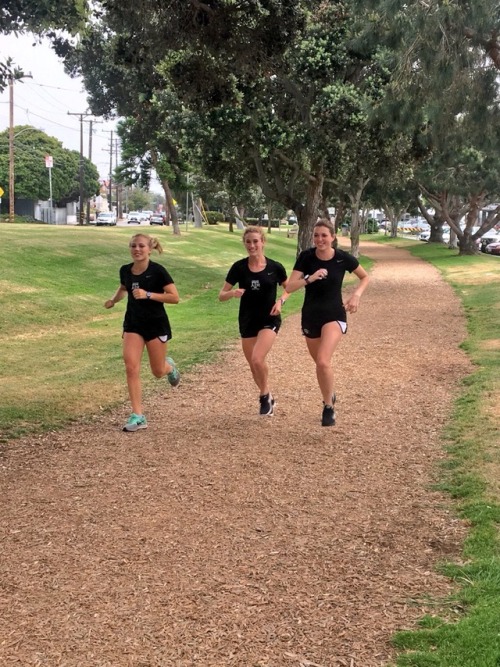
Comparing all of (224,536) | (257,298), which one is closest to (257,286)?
(257,298)

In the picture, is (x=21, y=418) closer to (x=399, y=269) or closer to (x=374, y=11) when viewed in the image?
(x=374, y=11)

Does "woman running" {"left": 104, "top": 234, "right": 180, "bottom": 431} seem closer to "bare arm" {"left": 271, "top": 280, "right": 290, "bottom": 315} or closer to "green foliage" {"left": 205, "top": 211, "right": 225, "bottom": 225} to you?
"bare arm" {"left": 271, "top": 280, "right": 290, "bottom": 315}

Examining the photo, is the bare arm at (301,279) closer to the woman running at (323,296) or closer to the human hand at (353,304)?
the woman running at (323,296)

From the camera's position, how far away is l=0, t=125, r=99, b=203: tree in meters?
68.4

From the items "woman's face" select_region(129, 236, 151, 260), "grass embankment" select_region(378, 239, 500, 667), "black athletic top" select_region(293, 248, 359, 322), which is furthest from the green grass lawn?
"woman's face" select_region(129, 236, 151, 260)

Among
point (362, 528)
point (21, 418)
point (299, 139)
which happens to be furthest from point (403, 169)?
point (362, 528)

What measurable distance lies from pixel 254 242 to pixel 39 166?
6850 centimetres

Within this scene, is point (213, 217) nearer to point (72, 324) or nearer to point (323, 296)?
point (72, 324)

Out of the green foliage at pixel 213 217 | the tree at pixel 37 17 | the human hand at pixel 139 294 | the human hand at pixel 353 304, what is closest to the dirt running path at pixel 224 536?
the human hand at pixel 353 304

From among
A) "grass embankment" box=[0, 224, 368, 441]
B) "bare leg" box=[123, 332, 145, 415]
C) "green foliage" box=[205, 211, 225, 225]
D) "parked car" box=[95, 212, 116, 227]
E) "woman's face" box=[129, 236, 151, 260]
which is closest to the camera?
"woman's face" box=[129, 236, 151, 260]

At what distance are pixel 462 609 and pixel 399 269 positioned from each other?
29172 mm

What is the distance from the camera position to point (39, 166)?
70.4 m

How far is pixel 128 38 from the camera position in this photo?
8.98 m

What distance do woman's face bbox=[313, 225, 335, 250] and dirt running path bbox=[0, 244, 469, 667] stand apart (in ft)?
5.41
